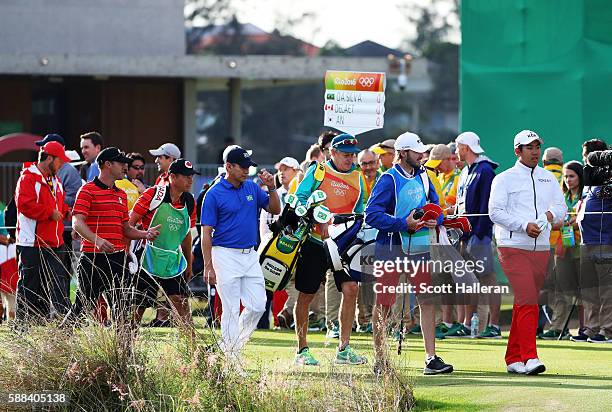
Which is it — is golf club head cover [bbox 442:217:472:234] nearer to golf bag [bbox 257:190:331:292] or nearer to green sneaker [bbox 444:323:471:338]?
golf bag [bbox 257:190:331:292]

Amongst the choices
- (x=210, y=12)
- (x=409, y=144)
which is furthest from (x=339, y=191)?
(x=210, y=12)

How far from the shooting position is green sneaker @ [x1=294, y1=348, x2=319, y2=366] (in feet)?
40.3

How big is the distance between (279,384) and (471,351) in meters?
4.02

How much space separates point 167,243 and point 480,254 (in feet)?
11.0

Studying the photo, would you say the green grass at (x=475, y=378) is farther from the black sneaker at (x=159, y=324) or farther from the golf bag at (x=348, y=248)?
the golf bag at (x=348, y=248)

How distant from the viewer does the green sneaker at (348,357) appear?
11953mm

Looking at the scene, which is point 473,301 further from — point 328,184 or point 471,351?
point 328,184

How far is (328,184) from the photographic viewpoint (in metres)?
12.6

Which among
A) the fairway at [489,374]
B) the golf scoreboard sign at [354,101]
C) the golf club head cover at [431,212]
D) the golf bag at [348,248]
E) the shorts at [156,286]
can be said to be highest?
the golf scoreboard sign at [354,101]

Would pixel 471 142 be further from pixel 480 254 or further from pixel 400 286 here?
pixel 400 286

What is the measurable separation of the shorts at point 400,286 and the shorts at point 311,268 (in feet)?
1.22

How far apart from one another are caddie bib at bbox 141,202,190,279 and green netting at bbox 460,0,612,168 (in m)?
7.90

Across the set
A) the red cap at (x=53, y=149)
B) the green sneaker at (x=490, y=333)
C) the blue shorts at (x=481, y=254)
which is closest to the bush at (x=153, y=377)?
the red cap at (x=53, y=149)

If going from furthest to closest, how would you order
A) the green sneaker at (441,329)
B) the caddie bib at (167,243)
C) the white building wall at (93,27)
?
the white building wall at (93,27) → the green sneaker at (441,329) → the caddie bib at (167,243)
